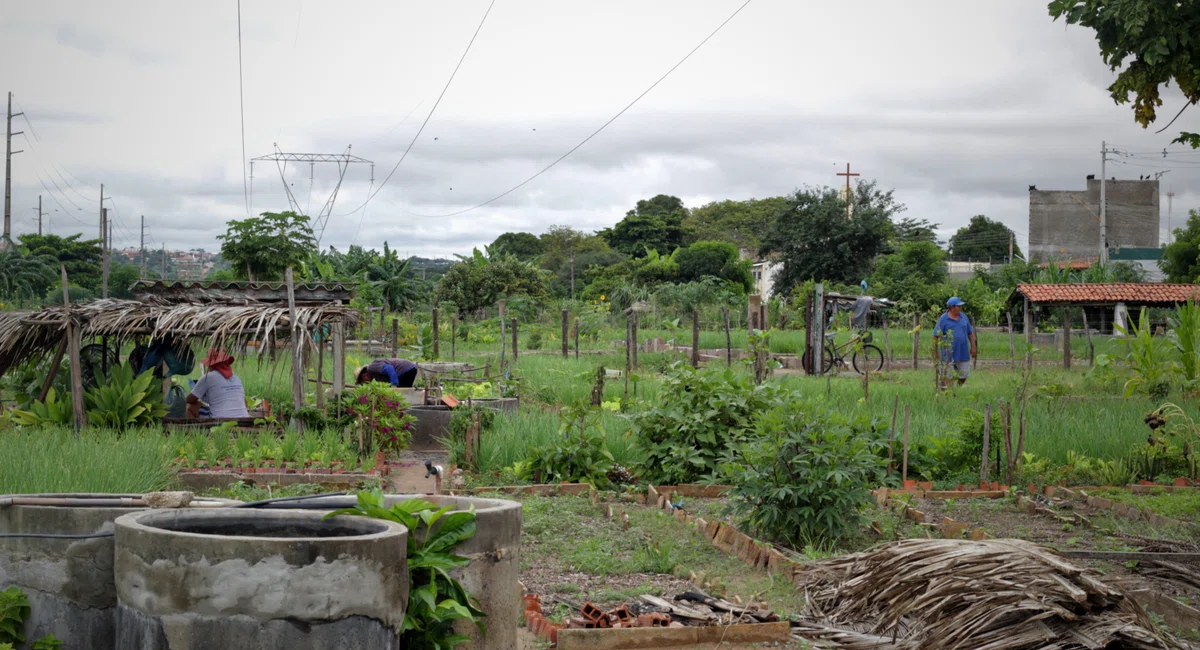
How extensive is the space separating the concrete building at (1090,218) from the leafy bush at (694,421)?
192ft

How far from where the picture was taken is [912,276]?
1502 inches

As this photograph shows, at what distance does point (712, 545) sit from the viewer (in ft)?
24.9

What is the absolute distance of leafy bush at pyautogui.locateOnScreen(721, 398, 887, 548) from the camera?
716cm

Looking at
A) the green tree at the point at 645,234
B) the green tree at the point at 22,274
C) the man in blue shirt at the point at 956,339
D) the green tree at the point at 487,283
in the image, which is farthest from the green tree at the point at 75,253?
the man in blue shirt at the point at 956,339

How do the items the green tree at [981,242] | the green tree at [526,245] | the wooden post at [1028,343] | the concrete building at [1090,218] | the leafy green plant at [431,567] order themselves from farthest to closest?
1. the green tree at [981,242]
2. the green tree at [526,245]
3. the concrete building at [1090,218]
4. the wooden post at [1028,343]
5. the leafy green plant at [431,567]

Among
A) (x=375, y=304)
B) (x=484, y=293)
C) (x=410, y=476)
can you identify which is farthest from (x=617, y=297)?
(x=410, y=476)

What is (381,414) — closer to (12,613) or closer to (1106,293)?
(12,613)

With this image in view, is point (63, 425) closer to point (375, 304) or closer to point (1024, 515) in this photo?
point (1024, 515)

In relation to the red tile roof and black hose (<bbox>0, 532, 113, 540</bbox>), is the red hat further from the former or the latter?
the red tile roof

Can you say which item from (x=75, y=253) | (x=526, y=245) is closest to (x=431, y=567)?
(x=75, y=253)

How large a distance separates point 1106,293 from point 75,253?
1922 inches

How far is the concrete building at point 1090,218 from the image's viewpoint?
63719mm

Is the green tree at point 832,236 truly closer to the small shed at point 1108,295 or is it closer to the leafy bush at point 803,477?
the small shed at point 1108,295

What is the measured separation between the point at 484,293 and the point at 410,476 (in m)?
27.9
